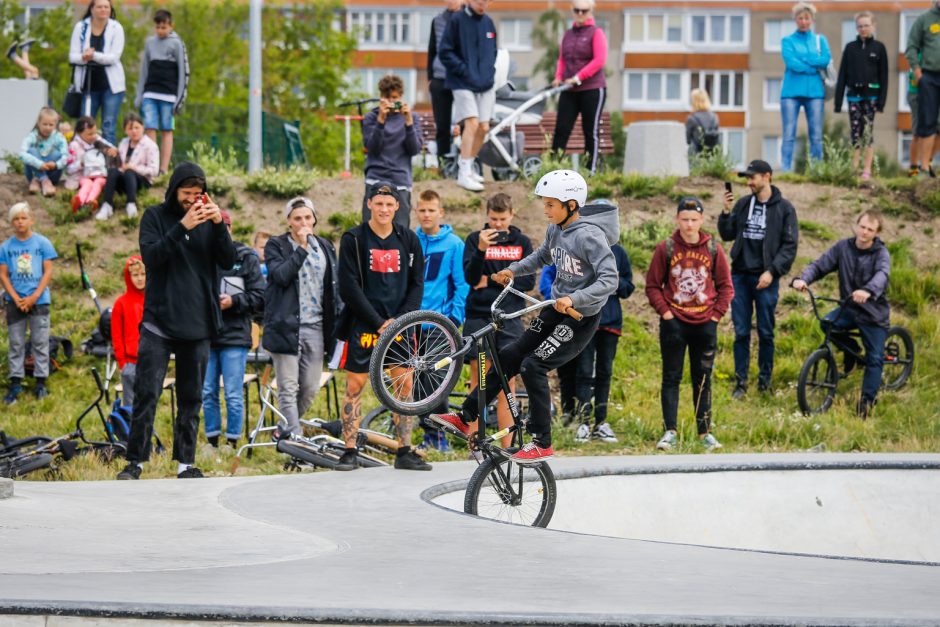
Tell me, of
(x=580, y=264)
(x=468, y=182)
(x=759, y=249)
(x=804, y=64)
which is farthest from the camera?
(x=804, y=64)

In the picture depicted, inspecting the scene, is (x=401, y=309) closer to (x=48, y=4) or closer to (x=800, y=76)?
(x=800, y=76)

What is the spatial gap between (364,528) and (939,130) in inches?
522

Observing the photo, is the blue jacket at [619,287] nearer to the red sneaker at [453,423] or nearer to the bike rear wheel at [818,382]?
the bike rear wheel at [818,382]

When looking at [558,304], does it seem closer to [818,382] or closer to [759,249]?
[759,249]

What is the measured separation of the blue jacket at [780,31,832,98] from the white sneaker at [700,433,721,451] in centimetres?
Result: 714

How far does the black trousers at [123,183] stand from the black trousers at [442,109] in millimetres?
3864

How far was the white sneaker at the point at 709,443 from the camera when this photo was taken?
1158cm

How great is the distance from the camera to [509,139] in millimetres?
18828

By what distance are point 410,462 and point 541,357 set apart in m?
1.91

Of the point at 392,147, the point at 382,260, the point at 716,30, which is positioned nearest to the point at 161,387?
the point at 382,260

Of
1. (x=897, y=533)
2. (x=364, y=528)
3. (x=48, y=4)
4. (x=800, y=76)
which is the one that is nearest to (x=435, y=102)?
(x=800, y=76)

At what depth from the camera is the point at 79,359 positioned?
1502cm

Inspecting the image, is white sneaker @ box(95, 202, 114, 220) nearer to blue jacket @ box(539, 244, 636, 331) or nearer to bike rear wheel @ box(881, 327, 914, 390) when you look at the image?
blue jacket @ box(539, 244, 636, 331)

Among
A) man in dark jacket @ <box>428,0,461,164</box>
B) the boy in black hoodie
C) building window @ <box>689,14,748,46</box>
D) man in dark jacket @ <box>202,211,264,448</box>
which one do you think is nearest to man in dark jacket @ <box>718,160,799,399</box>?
the boy in black hoodie
